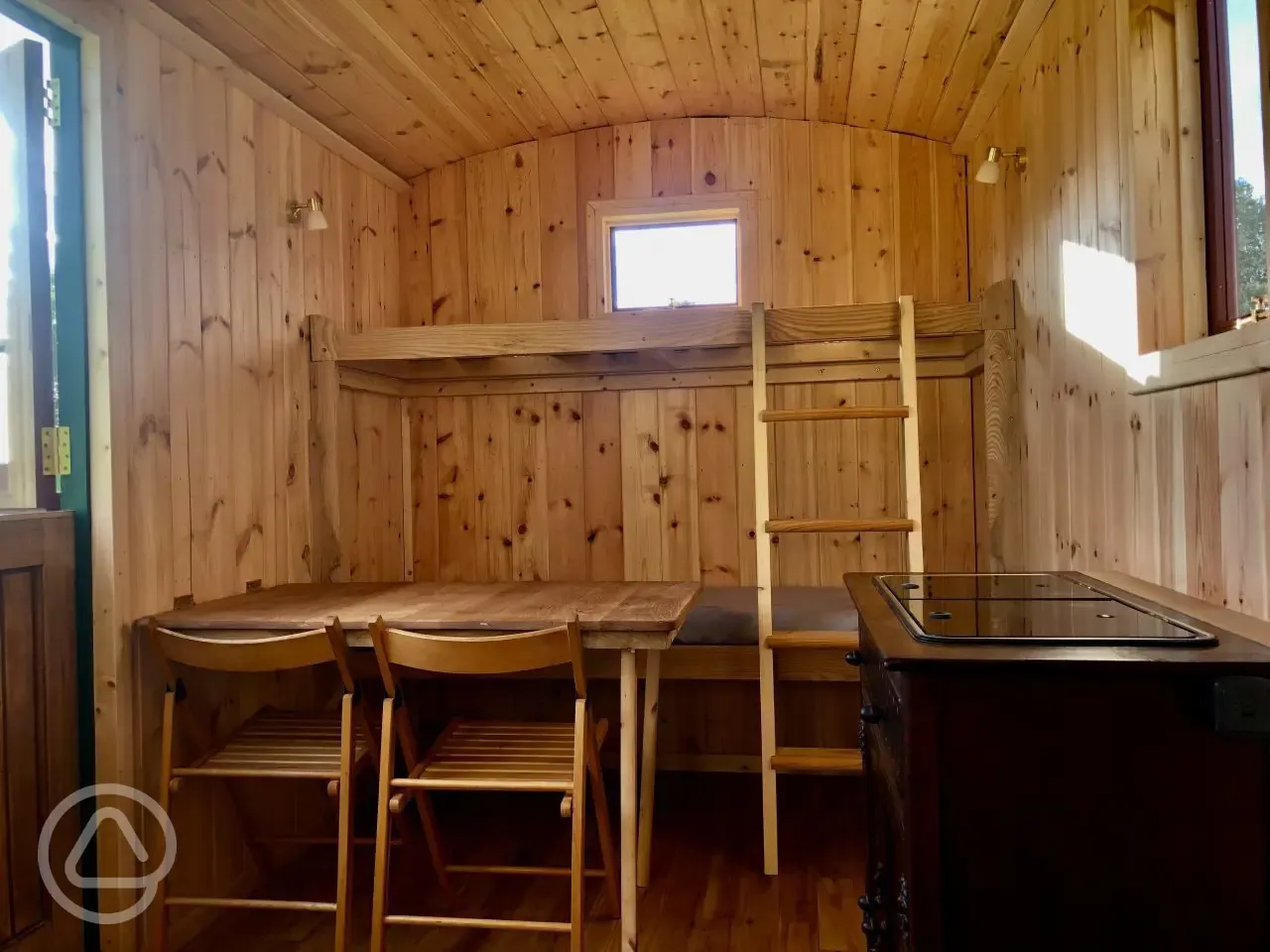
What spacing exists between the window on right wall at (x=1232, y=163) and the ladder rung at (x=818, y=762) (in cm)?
140

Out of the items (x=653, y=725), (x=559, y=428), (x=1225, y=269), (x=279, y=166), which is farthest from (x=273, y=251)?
(x=1225, y=269)

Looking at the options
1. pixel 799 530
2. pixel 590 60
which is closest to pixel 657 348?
pixel 799 530

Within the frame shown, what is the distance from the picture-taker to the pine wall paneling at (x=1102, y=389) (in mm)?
1522

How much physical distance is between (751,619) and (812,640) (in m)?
0.43

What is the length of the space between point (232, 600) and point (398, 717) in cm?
59

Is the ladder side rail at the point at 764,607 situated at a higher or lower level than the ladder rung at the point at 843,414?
lower

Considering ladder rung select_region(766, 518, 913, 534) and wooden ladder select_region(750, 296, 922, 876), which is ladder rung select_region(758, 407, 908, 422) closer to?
wooden ladder select_region(750, 296, 922, 876)

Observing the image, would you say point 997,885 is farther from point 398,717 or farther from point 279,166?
point 279,166

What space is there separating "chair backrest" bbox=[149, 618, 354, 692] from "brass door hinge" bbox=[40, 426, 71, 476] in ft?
1.36

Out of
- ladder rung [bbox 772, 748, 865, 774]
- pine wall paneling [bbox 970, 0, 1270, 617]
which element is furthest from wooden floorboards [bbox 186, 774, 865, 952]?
pine wall paneling [bbox 970, 0, 1270, 617]

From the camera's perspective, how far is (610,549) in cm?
359

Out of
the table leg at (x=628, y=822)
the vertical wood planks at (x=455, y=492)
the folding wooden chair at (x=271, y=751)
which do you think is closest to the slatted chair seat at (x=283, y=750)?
the folding wooden chair at (x=271, y=751)

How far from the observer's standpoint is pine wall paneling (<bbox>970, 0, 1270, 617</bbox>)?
152 cm

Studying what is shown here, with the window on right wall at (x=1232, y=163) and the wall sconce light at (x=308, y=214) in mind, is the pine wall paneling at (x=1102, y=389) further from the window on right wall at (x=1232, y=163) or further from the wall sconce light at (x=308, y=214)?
the wall sconce light at (x=308, y=214)
